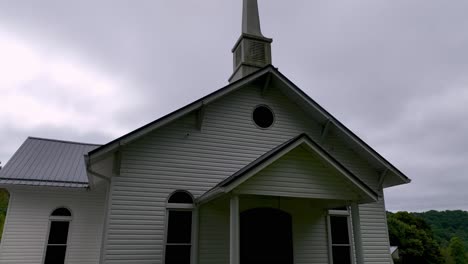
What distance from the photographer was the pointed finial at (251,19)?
11995 mm

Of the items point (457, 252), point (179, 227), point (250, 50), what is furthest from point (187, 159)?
point (457, 252)

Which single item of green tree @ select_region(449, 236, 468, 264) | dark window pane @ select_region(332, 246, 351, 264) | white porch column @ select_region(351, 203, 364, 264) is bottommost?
green tree @ select_region(449, 236, 468, 264)

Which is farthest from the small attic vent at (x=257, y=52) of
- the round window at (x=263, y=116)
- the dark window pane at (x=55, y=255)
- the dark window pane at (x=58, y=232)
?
the dark window pane at (x=55, y=255)

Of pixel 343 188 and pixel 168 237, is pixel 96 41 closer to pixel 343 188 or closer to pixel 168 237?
pixel 168 237

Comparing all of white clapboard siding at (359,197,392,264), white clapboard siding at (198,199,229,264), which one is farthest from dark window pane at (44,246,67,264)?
white clapboard siding at (359,197,392,264)

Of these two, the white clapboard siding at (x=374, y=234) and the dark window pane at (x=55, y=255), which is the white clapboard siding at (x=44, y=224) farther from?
the white clapboard siding at (x=374, y=234)

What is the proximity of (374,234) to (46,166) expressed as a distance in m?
11.6

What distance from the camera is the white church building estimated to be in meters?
7.30

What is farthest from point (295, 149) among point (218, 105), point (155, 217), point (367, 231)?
point (367, 231)

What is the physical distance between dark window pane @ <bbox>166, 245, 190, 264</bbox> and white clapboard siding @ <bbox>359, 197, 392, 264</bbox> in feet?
16.7

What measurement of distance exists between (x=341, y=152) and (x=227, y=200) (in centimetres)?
414

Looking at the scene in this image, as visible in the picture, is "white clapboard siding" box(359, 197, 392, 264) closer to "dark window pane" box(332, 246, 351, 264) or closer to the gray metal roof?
"dark window pane" box(332, 246, 351, 264)

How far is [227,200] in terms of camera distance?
8.38 metres

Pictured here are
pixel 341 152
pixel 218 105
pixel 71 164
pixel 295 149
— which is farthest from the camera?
pixel 71 164
